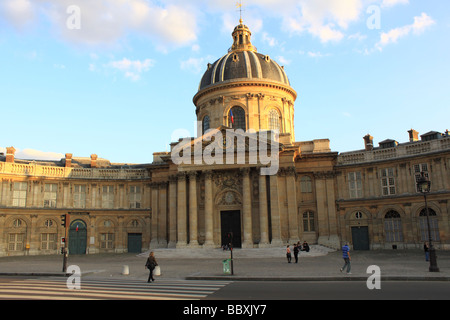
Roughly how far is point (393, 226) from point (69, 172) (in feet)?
120

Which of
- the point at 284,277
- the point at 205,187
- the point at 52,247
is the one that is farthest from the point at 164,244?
the point at 284,277

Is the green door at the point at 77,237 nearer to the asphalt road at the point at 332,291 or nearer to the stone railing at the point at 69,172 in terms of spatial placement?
the stone railing at the point at 69,172

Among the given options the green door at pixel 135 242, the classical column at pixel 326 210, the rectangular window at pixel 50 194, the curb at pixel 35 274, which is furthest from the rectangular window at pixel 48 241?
the classical column at pixel 326 210

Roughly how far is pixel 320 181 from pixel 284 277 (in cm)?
2483

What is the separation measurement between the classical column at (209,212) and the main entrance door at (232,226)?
4.93 ft

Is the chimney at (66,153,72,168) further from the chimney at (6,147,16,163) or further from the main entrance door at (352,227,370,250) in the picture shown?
the main entrance door at (352,227,370,250)

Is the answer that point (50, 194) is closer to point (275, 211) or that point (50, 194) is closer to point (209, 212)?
point (209, 212)

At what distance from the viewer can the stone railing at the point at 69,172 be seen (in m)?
44.1

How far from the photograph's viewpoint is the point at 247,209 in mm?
39281

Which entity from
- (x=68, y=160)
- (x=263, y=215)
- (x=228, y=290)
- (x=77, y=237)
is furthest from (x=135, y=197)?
(x=228, y=290)

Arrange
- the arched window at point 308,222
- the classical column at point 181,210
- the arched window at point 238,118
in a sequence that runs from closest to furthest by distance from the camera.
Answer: the classical column at point 181,210
the arched window at point 308,222
the arched window at point 238,118
